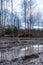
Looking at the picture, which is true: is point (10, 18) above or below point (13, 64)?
above

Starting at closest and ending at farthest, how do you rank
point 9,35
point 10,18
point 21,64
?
1. point 21,64
2. point 9,35
3. point 10,18

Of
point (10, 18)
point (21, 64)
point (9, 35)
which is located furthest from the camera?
point (10, 18)

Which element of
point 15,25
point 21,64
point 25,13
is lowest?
point 21,64

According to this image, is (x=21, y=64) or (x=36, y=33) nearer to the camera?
(x=21, y=64)

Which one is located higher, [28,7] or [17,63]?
[28,7]

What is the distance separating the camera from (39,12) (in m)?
28.2

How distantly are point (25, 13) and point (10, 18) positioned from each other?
2707mm

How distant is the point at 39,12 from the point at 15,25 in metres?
4.69

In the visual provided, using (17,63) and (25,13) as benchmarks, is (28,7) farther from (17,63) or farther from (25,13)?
(17,63)

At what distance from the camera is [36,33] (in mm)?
26453

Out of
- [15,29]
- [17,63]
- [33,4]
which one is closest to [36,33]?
[15,29]

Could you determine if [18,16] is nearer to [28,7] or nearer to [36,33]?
[28,7]

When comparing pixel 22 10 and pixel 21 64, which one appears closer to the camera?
pixel 21 64

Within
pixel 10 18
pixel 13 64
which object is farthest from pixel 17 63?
pixel 10 18
